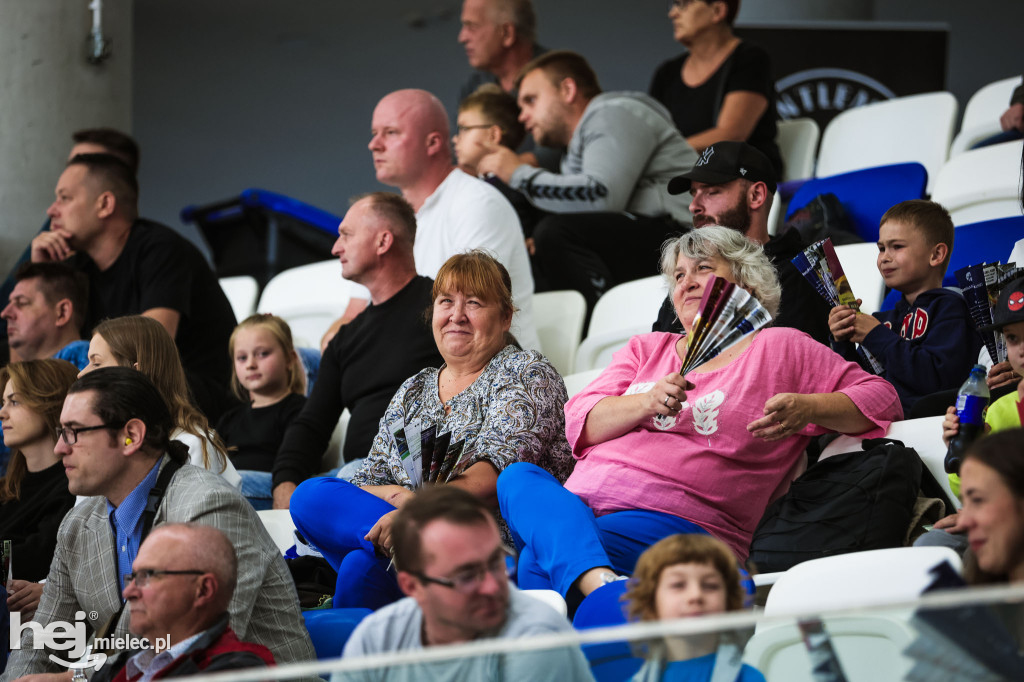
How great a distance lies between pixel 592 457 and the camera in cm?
277

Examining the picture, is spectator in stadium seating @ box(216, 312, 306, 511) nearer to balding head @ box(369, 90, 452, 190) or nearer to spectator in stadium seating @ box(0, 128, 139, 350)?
balding head @ box(369, 90, 452, 190)

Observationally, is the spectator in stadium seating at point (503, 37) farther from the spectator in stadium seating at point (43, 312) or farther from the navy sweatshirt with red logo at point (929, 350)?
the navy sweatshirt with red logo at point (929, 350)

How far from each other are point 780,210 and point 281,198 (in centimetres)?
253

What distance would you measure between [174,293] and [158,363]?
40.9 inches

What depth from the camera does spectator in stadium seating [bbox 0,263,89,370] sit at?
4.16 metres

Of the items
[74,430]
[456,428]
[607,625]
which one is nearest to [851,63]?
[456,428]

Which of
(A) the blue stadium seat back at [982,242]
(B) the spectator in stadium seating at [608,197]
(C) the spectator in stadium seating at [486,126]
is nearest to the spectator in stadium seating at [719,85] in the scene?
(B) the spectator in stadium seating at [608,197]

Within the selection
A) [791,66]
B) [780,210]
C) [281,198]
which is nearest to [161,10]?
[281,198]

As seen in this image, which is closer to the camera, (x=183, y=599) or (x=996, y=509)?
(x=996, y=509)

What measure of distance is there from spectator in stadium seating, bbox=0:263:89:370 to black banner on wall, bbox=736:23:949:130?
3.86m

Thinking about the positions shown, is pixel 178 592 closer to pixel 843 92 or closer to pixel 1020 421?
pixel 1020 421

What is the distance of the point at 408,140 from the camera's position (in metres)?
4.29

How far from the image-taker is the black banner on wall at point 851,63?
6625mm

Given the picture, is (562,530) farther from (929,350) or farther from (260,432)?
(260,432)
